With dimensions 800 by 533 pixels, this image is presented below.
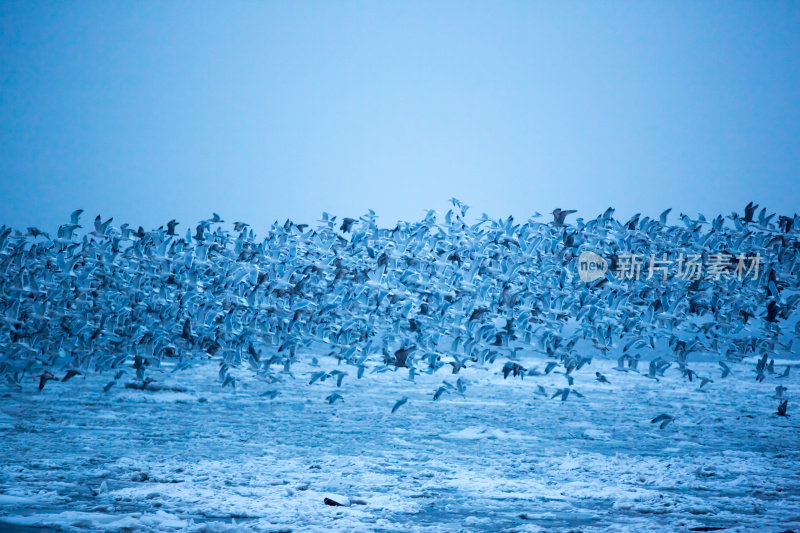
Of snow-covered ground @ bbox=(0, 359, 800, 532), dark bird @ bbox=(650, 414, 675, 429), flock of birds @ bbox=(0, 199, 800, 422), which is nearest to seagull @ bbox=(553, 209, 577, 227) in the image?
flock of birds @ bbox=(0, 199, 800, 422)

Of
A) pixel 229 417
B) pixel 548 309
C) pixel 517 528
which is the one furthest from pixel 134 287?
pixel 517 528

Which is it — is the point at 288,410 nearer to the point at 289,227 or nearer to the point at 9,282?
the point at 289,227

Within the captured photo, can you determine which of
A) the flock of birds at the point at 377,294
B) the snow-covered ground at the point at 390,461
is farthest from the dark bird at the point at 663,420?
the flock of birds at the point at 377,294

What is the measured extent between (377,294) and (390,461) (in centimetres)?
605

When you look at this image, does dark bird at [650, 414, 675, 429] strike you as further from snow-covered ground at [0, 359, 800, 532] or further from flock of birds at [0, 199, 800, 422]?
flock of birds at [0, 199, 800, 422]

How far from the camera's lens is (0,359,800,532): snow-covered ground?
18.3 ft

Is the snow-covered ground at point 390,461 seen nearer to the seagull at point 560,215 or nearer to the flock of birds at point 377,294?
the flock of birds at point 377,294

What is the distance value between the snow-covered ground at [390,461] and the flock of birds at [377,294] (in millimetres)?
1035

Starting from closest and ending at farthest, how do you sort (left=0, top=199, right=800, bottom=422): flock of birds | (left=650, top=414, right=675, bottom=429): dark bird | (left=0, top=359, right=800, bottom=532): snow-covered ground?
1. (left=0, top=359, right=800, bottom=532): snow-covered ground
2. (left=650, top=414, right=675, bottom=429): dark bird
3. (left=0, top=199, right=800, bottom=422): flock of birds

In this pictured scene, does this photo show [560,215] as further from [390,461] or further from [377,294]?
[390,461]

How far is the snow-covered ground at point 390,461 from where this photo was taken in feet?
18.3

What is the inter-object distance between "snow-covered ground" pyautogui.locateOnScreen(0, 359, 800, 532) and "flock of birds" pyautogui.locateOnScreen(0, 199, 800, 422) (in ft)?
3.40

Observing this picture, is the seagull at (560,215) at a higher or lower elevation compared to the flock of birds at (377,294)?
higher

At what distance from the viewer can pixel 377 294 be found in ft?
43.7
